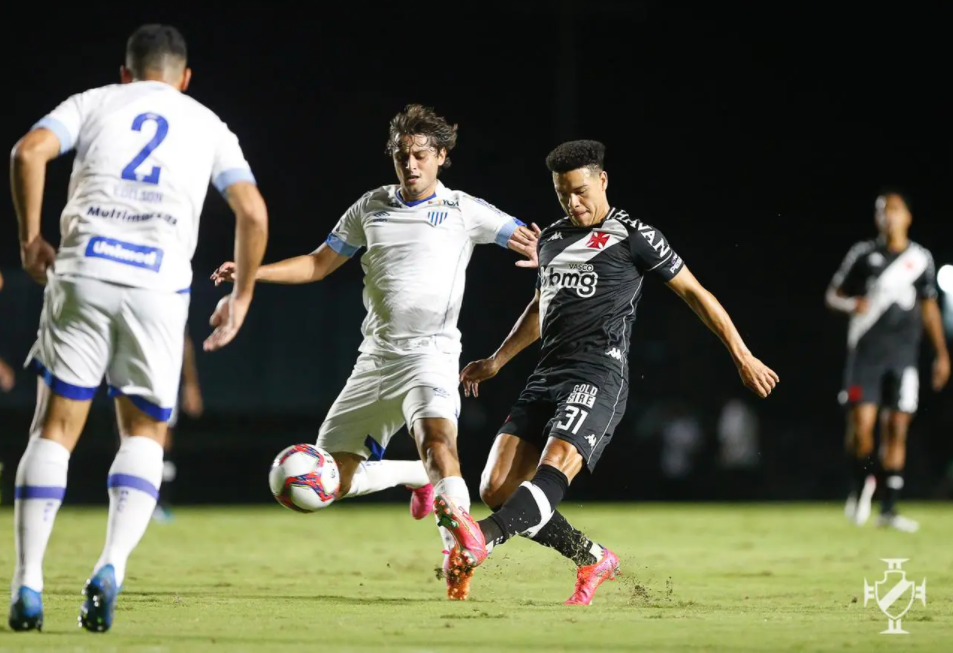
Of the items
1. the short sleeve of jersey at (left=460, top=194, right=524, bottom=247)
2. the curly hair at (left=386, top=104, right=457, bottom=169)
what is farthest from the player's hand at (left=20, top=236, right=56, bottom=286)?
the short sleeve of jersey at (left=460, top=194, right=524, bottom=247)

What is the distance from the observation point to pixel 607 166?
29.1 metres

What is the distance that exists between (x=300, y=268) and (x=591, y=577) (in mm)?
2331

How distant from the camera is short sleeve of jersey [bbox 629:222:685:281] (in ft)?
23.8

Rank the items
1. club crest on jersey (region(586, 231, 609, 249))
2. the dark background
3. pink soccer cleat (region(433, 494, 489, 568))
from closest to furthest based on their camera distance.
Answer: pink soccer cleat (region(433, 494, 489, 568)) < club crest on jersey (region(586, 231, 609, 249)) < the dark background

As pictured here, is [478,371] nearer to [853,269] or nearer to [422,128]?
[422,128]

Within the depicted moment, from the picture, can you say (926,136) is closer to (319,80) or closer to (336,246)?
(319,80)

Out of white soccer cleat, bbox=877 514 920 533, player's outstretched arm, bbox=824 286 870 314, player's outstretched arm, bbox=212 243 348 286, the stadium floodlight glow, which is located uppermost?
the stadium floodlight glow

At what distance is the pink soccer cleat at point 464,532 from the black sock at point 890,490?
789 cm

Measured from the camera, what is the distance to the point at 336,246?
800 centimetres

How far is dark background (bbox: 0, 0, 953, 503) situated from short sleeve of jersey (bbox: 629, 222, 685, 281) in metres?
15.2

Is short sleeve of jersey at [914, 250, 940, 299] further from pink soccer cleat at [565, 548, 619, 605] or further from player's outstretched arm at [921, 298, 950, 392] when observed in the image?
pink soccer cleat at [565, 548, 619, 605]

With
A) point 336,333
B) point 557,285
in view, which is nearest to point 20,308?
point 336,333

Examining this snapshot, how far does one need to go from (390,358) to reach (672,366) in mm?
19832

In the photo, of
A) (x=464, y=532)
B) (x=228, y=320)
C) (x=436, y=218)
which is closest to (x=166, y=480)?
(x=436, y=218)
